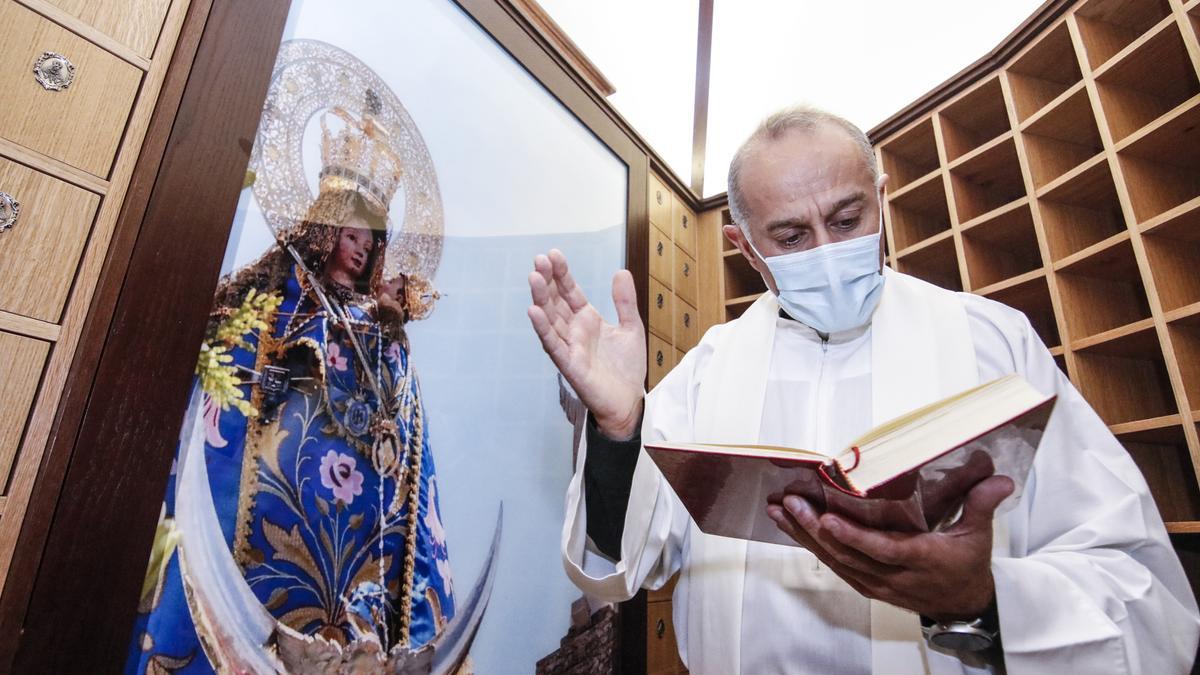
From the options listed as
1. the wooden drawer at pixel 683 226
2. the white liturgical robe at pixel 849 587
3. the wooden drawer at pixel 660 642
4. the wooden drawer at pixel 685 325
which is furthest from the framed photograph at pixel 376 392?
the wooden drawer at pixel 683 226

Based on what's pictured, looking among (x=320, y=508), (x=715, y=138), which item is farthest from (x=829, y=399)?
(x=715, y=138)

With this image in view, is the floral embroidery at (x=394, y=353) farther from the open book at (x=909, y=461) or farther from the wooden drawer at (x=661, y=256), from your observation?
the wooden drawer at (x=661, y=256)

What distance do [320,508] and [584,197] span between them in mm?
1602

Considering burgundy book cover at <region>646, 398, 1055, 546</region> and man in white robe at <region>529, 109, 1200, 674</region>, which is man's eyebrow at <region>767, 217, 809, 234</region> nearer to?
man in white robe at <region>529, 109, 1200, 674</region>

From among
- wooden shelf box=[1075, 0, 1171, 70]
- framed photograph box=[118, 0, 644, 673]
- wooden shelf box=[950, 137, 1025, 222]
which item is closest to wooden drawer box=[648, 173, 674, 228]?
framed photograph box=[118, 0, 644, 673]

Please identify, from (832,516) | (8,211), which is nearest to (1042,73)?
(832,516)

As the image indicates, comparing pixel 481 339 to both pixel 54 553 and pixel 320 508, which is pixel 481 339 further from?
pixel 54 553

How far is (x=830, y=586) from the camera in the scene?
111 centimetres

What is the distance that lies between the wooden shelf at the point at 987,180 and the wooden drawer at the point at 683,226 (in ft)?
4.36

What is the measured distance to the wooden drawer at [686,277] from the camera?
10.7ft

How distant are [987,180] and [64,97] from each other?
10.8ft

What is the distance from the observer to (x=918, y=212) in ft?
10.2

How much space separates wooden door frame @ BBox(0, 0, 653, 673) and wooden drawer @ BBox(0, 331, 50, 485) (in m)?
0.04

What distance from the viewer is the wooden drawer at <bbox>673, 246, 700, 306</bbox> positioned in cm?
327
